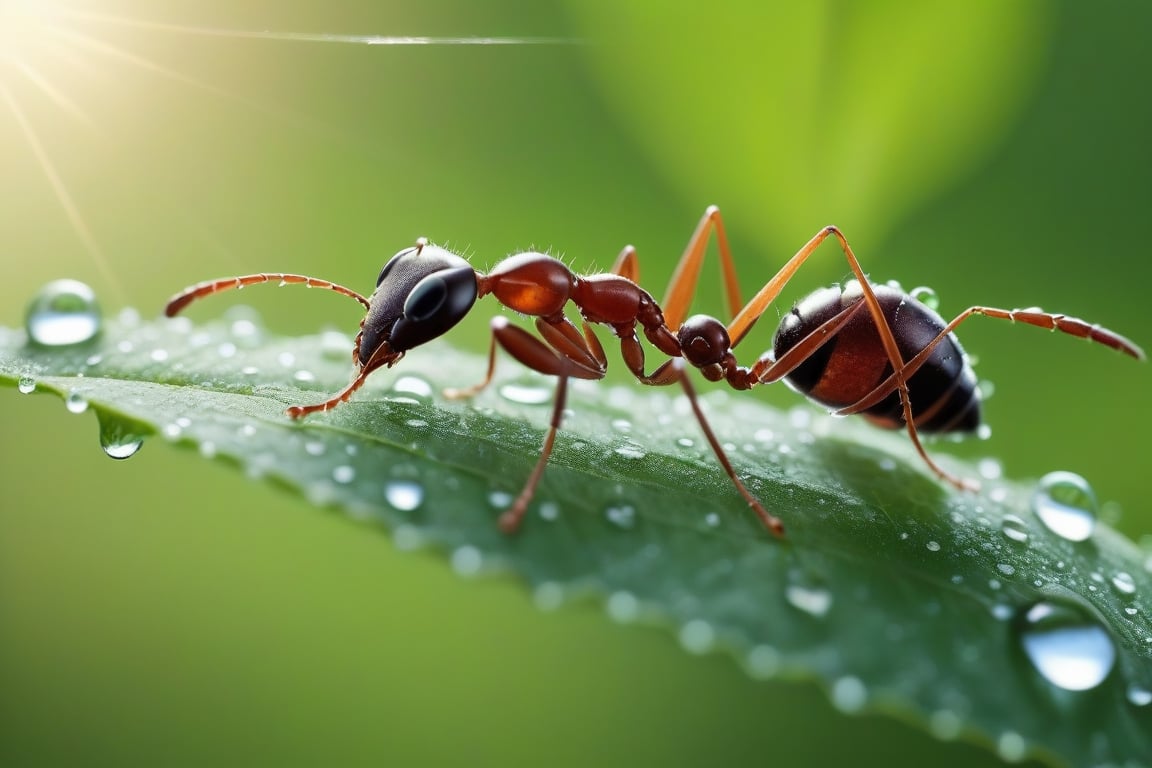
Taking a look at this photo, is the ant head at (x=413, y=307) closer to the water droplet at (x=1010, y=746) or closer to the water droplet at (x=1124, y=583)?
the water droplet at (x=1010, y=746)

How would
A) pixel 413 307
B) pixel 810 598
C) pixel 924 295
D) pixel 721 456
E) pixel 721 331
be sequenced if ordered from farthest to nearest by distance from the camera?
pixel 721 331 < pixel 924 295 < pixel 413 307 < pixel 721 456 < pixel 810 598

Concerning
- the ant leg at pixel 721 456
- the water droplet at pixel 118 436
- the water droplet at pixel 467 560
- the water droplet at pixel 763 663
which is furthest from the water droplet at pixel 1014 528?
the water droplet at pixel 118 436

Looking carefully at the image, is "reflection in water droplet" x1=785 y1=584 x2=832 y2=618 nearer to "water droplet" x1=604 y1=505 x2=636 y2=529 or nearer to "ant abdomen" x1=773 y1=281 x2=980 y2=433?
"water droplet" x1=604 y1=505 x2=636 y2=529

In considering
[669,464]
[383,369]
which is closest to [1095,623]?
[669,464]

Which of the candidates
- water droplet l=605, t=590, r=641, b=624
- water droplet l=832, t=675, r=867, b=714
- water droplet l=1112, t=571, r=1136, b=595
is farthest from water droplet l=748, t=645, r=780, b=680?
water droplet l=1112, t=571, r=1136, b=595

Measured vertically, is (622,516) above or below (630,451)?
above

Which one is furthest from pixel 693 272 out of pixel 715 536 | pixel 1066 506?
pixel 715 536

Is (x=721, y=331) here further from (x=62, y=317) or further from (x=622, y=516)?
(x=62, y=317)

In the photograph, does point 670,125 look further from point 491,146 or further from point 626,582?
point 626,582

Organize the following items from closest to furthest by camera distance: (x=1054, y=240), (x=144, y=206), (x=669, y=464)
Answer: (x=669, y=464) < (x=1054, y=240) < (x=144, y=206)
